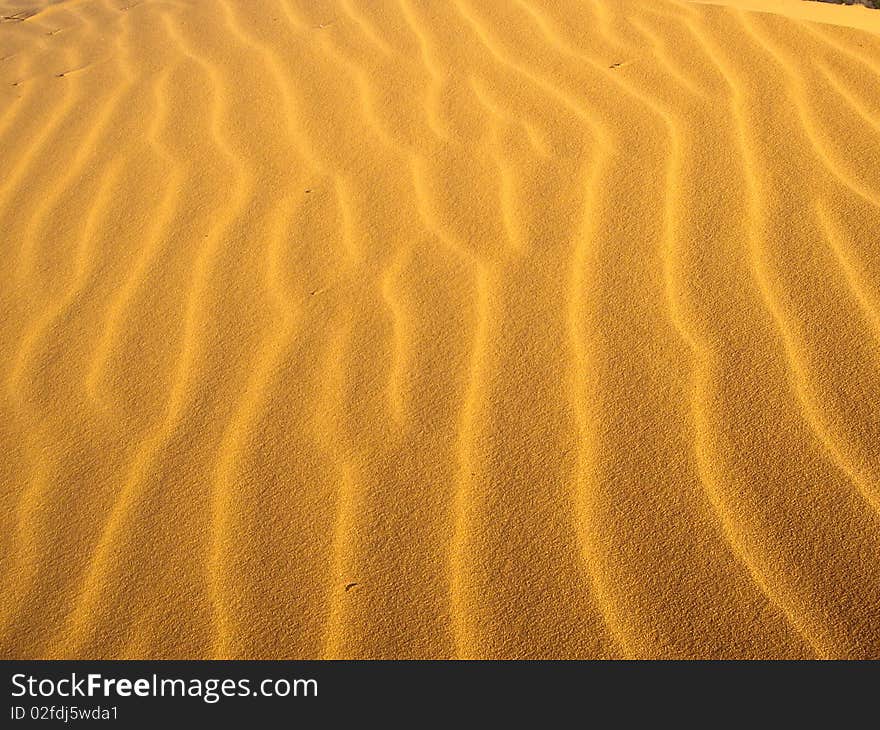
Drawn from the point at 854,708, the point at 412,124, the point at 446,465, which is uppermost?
the point at 412,124

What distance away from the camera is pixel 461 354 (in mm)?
2135

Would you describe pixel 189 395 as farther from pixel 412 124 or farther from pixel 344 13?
pixel 344 13

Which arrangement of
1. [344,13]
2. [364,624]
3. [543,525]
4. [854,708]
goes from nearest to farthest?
[854,708], [364,624], [543,525], [344,13]

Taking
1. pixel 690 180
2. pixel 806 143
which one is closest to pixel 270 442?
pixel 690 180

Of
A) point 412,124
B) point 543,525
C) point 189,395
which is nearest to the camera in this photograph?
point 543,525

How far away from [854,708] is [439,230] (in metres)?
1.65

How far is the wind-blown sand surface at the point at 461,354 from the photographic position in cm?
162

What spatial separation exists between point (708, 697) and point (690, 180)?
166 cm

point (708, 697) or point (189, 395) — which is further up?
point (189, 395)

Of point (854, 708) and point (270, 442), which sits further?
point (270, 442)

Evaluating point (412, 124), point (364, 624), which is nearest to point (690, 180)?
point (412, 124)

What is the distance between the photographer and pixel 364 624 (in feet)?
5.22

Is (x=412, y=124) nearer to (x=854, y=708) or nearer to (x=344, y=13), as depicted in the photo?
(x=344, y=13)

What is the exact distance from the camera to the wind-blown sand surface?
1.62 metres
